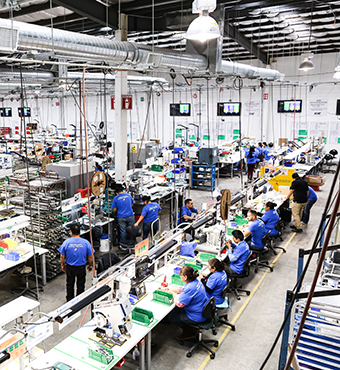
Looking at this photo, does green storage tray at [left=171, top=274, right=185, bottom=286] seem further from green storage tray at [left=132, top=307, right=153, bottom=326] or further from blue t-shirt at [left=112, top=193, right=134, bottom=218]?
blue t-shirt at [left=112, top=193, right=134, bottom=218]

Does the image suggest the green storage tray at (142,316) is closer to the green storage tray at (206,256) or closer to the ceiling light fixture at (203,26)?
the green storage tray at (206,256)

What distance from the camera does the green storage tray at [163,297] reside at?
4676 mm

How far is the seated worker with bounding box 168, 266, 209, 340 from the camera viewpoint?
464 centimetres

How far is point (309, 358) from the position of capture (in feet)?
8.68

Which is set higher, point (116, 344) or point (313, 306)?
point (313, 306)

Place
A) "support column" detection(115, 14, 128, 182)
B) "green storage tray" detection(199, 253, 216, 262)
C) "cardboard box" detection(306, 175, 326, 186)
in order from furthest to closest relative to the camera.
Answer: "cardboard box" detection(306, 175, 326, 186)
"support column" detection(115, 14, 128, 182)
"green storage tray" detection(199, 253, 216, 262)

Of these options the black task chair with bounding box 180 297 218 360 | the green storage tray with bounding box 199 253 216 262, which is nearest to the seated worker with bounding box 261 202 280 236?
the green storage tray with bounding box 199 253 216 262

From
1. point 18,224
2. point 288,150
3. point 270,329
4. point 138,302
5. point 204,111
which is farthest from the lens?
point 204,111

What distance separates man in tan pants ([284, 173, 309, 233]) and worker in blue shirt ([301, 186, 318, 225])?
0.77ft

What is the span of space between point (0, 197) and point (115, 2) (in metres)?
5.46

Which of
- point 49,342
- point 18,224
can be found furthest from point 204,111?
point 49,342

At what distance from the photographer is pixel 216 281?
5082 mm

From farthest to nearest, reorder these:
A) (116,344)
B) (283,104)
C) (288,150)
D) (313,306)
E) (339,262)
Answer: (283,104) < (288,150) < (339,262) < (116,344) < (313,306)

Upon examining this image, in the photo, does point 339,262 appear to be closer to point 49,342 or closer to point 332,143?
point 49,342
